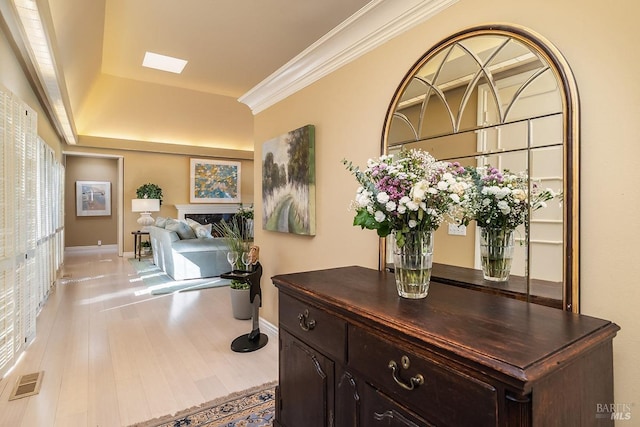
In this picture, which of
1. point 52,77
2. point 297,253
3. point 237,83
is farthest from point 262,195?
point 237,83

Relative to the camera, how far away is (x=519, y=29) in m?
1.32

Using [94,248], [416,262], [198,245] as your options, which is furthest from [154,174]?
[416,262]

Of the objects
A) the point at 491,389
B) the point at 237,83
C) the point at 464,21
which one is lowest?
the point at 491,389

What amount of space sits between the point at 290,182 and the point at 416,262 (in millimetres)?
1749

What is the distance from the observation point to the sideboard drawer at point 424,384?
823 millimetres

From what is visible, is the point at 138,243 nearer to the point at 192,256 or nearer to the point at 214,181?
the point at 214,181

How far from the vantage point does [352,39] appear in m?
2.16

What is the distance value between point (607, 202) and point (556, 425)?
75cm

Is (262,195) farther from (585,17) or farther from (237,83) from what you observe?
(237,83)

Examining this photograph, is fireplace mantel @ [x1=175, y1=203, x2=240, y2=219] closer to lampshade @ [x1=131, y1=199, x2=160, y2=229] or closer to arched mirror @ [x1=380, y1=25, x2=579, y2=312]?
lampshade @ [x1=131, y1=199, x2=160, y2=229]

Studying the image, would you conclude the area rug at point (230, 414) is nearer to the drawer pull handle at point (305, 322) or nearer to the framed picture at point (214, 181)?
the drawer pull handle at point (305, 322)

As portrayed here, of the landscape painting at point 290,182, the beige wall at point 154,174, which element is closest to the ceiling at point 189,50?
the beige wall at point 154,174

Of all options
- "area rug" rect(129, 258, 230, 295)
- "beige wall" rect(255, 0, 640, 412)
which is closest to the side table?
"area rug" rect(129, 258, 230, 295)

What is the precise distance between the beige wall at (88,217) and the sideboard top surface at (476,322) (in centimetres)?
989
